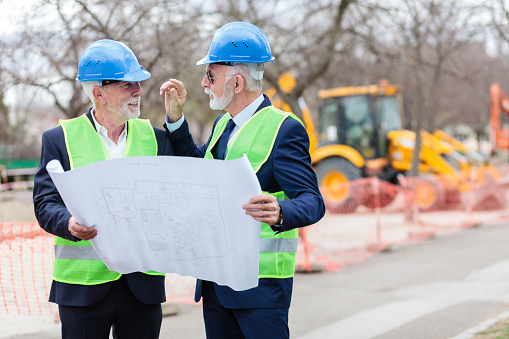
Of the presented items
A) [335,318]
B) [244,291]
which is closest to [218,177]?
[244,291]

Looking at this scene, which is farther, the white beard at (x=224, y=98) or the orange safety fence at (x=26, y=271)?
Result: the orange safety fence at (x=26, y=271)

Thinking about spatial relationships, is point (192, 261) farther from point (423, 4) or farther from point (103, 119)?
point (423, 4)

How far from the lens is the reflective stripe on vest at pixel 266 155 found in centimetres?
272

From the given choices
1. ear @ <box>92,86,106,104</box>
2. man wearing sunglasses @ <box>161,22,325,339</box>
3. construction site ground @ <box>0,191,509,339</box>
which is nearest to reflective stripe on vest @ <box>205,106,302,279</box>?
man wearing sunglasses @ <box>161,22,325,339</box>

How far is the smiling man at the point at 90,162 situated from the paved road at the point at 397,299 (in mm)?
3289

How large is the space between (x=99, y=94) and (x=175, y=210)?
0.85m

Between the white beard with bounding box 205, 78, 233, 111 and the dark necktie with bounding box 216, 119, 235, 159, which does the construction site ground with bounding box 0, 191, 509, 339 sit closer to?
the dark necktie with bounding box 216, 119, 235, 159

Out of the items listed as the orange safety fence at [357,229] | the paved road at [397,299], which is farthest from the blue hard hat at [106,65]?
the orange safety fence at [357,229]

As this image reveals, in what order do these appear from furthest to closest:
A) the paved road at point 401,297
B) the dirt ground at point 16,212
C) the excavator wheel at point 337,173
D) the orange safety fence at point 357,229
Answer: the excavator wheel at point 337,173 < the dirt ground at point 16,212 < the orange safety fence at point 357,229 < the paved road at point 401,297

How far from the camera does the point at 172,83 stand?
9.77 ft

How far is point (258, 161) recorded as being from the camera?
8.90ft

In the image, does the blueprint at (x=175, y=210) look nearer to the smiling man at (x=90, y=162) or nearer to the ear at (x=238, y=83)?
the smiling man at (x=90, y=162)

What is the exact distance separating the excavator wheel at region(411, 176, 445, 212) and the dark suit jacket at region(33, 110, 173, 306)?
14.1m

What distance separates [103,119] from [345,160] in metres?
14.9
